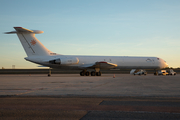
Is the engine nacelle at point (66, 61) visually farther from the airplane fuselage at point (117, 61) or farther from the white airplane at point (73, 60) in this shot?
the airplane fuselage at point (117, 61)

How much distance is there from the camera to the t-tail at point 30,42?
38656 millimetres

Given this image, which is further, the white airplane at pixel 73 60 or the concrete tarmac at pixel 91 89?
the white airplane at pixel 73 60

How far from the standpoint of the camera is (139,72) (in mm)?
51469

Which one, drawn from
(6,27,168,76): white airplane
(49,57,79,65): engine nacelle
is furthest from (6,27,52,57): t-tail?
(49,57,79,65): engine nacelle

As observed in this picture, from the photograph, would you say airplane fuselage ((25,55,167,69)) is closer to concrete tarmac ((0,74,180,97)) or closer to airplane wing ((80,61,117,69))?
airplane wing ((80,61,117,69))

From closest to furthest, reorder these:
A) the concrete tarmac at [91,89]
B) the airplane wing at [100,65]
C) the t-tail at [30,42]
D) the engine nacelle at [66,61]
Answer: the concrete tarmac at [91,89] < the t-tail at [30,42] < the engine nacelle at [66,61] < the airplane wing at [100,65]

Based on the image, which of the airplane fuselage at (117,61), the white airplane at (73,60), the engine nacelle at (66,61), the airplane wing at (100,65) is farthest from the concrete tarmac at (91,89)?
the airplane wing at (100,65)

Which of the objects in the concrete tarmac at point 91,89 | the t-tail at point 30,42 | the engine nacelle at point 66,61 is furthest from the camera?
the engine nacelle at point 66,61

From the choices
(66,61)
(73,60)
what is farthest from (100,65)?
(66,61)

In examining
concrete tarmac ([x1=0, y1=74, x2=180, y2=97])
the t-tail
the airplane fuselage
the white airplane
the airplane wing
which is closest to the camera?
concrete tarmac ([x1=0, y1=74, x2=180, y2=97])

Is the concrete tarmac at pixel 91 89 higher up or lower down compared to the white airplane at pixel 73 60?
lower down

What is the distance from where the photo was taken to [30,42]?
129ft

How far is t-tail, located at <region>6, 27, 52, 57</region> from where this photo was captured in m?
38.7
